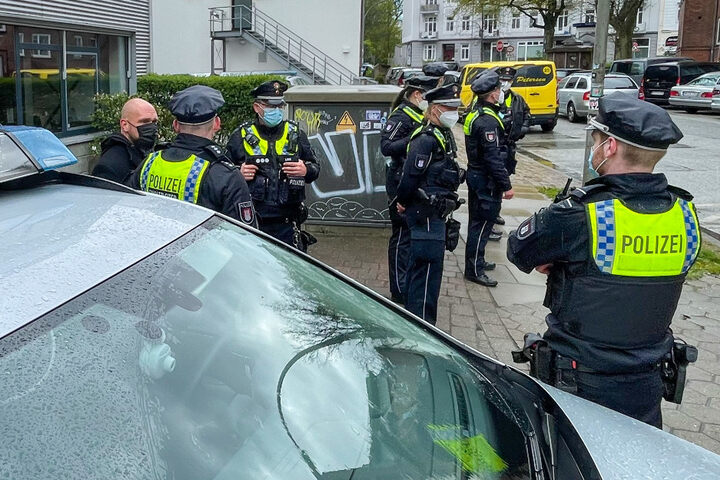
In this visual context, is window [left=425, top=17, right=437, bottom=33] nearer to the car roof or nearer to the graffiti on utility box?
the graffiti on utility box

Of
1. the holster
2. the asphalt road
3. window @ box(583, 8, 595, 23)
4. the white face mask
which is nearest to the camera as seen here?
the white face mask

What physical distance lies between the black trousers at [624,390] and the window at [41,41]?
10854 mm

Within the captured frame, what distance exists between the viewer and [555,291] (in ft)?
8.66

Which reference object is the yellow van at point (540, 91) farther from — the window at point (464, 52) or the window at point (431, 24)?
the window at point (431, 24)

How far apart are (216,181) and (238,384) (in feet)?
6.15

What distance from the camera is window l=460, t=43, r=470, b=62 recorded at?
7762cm

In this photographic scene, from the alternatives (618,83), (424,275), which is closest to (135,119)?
(424,275)

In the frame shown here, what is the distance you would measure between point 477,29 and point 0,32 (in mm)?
70421

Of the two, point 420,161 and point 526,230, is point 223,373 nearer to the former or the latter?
point 526,230

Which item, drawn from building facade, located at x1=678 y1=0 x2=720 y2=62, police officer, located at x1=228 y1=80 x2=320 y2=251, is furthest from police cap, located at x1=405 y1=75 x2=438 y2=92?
building facade, located at x1=678 y1=0 x2=720 y2=62

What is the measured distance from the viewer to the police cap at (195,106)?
11.2ft

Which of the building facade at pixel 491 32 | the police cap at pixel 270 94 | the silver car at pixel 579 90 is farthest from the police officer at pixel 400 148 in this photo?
the building facade at pixel 491 32

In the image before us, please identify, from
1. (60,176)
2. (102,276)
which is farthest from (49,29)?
(102,276)

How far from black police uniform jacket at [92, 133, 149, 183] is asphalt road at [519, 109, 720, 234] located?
6.25 meters
